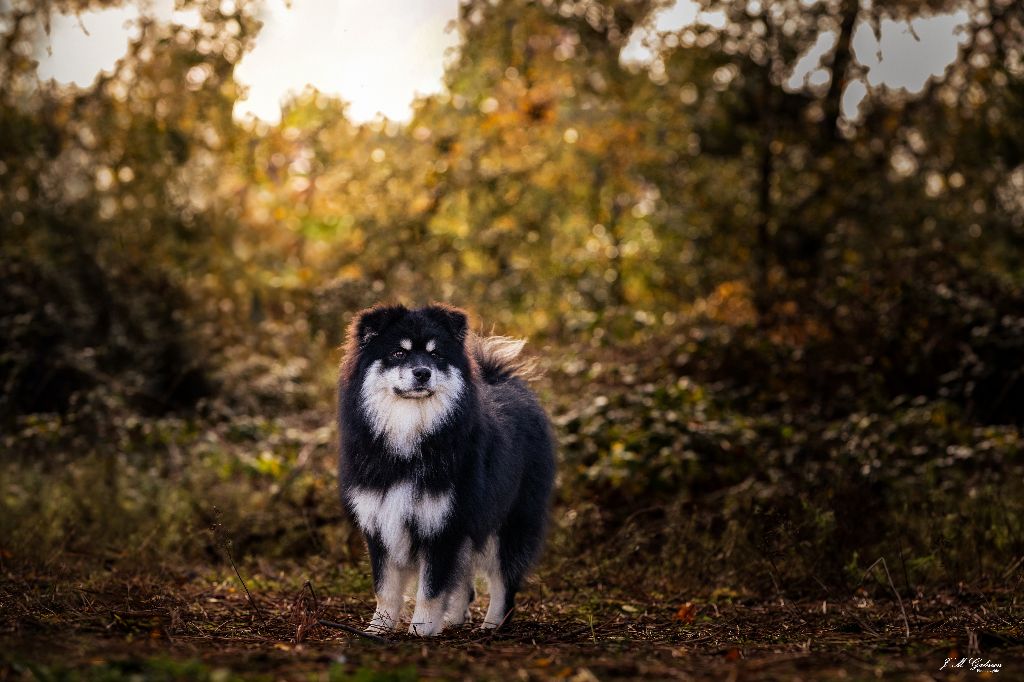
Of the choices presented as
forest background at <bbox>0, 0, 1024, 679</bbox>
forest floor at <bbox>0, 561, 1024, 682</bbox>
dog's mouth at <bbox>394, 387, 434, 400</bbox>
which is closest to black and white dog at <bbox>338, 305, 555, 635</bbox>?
dog's mouth at <bbox>394, 387, 434, 400</bbox>

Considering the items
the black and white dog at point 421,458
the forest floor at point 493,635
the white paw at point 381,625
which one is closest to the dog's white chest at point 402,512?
the black and white dog at point 421,458

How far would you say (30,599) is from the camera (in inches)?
200

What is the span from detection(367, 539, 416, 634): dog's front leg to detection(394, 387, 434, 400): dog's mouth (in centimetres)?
77

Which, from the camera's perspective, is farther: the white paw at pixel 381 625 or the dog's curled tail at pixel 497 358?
the dog's curled tail at pixel 497 358

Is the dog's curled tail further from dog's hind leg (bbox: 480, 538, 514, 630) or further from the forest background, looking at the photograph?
dog's hind leg (bbox: 480, 538, 514, 630)

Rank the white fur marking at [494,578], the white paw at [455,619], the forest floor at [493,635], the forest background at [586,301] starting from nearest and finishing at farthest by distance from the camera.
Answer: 1. the forest floor at [493,635]
2. the white paw at [455,619]
3. the white fur marking at [494,578]
4. the forest background at [586,301]

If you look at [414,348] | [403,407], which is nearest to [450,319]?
[414,348]

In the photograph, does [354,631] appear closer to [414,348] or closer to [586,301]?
[414,348]

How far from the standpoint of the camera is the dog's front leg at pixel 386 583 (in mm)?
5246

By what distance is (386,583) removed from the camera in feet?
17.4

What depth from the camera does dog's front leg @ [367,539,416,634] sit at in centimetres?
525

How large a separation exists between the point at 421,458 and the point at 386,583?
694 mm

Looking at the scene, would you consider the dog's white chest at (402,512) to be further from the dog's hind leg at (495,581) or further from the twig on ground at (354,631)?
the dog's hind leg at (495,581)

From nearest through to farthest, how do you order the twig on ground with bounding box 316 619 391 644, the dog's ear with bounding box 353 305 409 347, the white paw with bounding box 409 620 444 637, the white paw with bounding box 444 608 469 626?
the twig on ground with bounding box 316 619 391 644 → the white paw with bounding box 409 620 444 637 → the dog's ear with bounding box 353 305 409 347 → the white paw with bounding box 444 608 469 626
